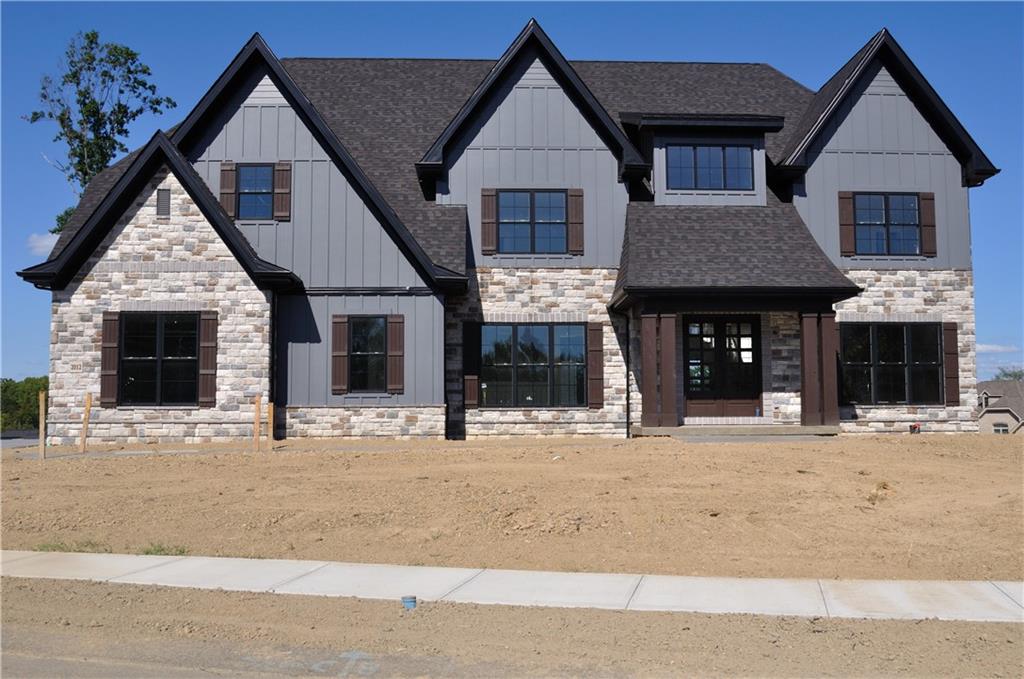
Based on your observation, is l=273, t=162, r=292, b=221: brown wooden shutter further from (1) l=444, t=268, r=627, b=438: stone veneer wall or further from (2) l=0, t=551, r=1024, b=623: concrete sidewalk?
(2) l=0, t=551, r=1024, b=623: concrete sidewalk

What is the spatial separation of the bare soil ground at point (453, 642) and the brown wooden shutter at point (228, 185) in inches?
527

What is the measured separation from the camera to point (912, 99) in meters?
21.8

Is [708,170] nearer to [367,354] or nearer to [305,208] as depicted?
[367,354]

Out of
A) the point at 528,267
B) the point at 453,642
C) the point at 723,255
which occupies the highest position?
the point at 723,255

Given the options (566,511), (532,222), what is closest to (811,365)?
(532,222)

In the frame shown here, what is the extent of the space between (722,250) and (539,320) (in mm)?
4500

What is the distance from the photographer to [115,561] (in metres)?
9.61

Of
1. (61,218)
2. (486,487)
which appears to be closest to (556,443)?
(486,487)

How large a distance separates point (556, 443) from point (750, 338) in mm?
5514

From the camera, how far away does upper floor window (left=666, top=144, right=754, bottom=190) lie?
21297 mm

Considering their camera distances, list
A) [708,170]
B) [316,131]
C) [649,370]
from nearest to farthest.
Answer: [649,370] → [316,131] → [708,170]

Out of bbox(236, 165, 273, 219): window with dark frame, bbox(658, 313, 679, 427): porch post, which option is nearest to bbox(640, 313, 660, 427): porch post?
bbox(658, 313, 679, 427): porch post

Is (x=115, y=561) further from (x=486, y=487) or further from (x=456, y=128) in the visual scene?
(x=456, y=128)

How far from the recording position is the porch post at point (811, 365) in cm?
1920
